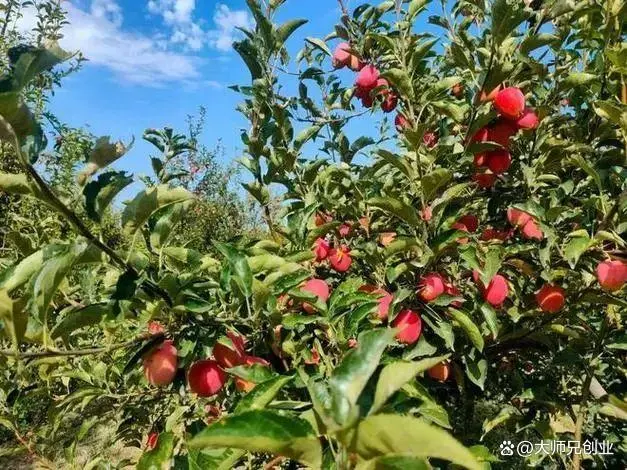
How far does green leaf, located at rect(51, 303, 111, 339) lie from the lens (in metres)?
1.05

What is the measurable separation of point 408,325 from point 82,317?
30.4 inches

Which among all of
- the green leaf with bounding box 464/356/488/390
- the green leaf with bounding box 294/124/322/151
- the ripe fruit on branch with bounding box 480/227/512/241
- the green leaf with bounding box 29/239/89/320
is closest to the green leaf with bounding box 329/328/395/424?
the green leaf with bounding box 29/239/89/320

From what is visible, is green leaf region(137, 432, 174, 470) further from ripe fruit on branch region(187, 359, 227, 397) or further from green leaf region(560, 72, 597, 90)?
green leaf region(560, 72, 597, 90)

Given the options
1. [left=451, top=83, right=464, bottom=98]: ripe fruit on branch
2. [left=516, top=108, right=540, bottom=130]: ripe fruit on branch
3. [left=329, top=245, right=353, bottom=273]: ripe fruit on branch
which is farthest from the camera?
[left=451, top=83, right=464, bottom=98]: ripe fruit on branch

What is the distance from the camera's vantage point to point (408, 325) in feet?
4.66

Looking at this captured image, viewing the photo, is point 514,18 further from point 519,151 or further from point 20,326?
point 20,326

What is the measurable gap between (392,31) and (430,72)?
11.2 inches

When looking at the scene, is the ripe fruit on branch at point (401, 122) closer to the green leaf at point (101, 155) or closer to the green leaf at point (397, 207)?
the green leaf at point (397, 207)

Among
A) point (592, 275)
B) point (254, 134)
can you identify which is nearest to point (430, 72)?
point (254, 134)

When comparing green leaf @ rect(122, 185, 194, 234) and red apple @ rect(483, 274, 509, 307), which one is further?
red apple @ rect(483, 274, 509, 307)

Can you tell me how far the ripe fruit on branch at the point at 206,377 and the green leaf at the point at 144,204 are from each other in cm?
39

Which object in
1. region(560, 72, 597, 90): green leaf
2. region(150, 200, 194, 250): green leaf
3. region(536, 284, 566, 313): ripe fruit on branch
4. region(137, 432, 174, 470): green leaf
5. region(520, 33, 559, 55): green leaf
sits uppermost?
region(520, 33, 559, 55): green leaf

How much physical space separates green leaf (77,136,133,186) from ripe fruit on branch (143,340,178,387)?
1.44 feet

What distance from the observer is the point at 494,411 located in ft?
7.28
